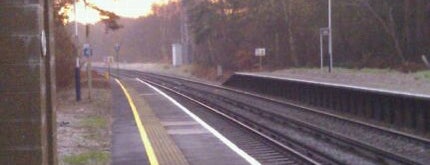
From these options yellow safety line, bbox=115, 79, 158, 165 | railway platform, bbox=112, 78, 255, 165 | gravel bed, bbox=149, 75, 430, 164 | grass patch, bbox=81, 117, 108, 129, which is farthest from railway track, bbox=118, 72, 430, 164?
grass patch, bbox=81, 117, 108, 129

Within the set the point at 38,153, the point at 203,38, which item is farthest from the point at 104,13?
the point at 38,153

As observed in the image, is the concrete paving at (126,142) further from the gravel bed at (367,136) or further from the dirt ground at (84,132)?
the gravel bed at (367,136)

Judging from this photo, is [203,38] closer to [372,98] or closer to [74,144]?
[372,98]

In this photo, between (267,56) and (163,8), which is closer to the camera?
(267,56)

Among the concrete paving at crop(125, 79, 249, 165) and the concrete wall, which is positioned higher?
the concrete wall

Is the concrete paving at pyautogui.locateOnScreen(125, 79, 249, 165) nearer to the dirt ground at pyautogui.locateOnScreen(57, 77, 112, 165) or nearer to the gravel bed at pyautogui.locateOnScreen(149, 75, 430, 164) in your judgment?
the dirt ground at pyautogui.locateOnScreen(57, 77, 112, 165)

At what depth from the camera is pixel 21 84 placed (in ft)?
21.6

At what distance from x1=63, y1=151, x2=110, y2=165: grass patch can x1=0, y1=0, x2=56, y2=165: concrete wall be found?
23.6ft

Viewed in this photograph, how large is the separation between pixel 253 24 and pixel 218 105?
4006 cm

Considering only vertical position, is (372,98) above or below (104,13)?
below

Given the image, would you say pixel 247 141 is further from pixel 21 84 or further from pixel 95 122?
pixel 21 84

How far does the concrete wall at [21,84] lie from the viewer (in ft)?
21.5

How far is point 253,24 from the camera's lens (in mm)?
69625

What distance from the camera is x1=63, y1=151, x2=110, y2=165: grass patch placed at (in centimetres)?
1392
